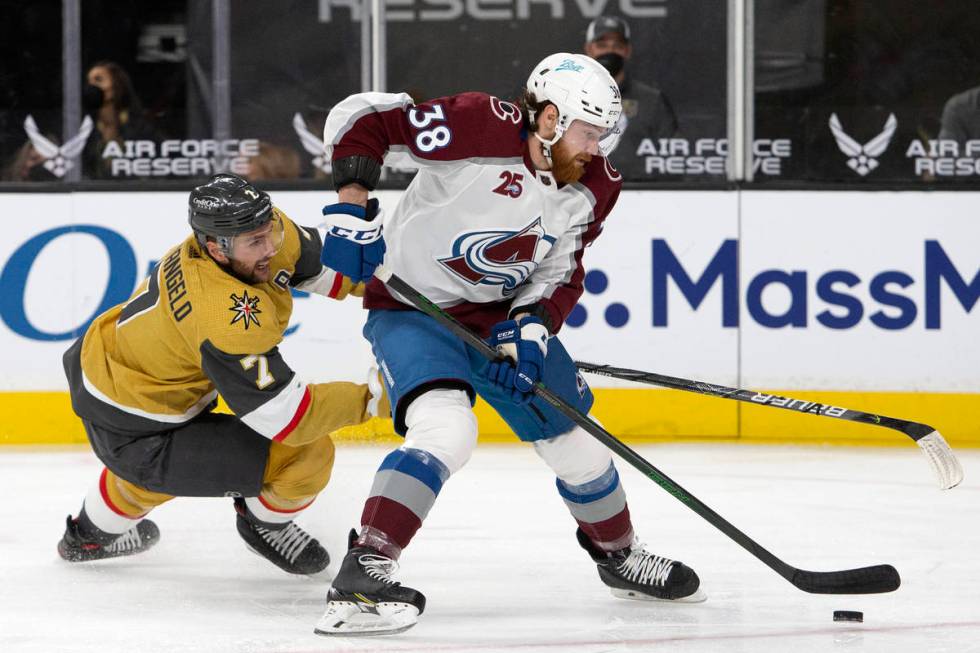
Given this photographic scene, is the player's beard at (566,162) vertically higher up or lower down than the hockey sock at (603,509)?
higher up

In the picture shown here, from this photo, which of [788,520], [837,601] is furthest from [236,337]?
[788,520]

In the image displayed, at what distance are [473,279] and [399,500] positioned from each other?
0.50 m

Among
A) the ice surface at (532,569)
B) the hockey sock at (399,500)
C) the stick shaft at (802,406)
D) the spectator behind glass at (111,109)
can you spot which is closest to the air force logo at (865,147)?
the ice surface at (532,569)

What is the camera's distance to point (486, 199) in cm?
277

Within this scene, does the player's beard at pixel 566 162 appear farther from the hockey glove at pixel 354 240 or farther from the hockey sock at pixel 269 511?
the hockey sock at pixel 269 511

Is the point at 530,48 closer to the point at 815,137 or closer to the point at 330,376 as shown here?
the point at 815,137

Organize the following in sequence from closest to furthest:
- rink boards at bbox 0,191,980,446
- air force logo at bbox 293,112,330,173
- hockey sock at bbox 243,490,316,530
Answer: hockey sock at bbox 243,490,316,530 < rink boards at bbox 0,191,980,446 < air force logo at bbox 293,112,330,173

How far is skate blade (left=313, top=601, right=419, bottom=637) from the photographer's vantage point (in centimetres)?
255

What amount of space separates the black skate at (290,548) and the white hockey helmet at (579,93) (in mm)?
956

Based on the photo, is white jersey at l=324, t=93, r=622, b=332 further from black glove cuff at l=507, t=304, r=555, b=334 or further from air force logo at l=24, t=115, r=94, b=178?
air force logo at l=24, t=115, r=94, b=178

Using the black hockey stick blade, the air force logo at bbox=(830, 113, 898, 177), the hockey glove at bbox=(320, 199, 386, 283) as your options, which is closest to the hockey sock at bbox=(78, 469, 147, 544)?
the hockey glove at bbox=(320, 199, 386, 283)

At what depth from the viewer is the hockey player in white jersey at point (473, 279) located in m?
2.58

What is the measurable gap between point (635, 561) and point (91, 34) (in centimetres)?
326

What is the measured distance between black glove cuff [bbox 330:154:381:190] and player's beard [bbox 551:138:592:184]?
0.34 metres
